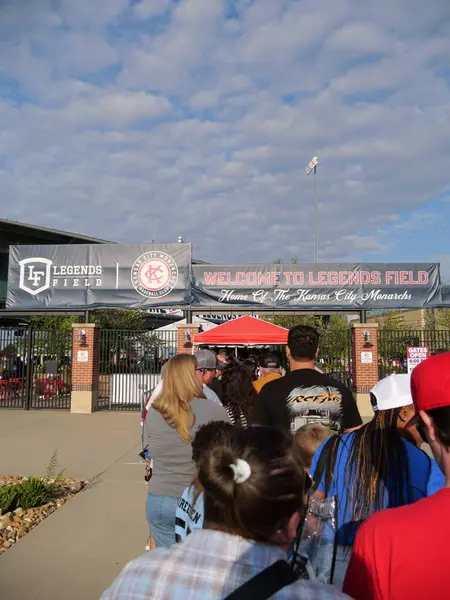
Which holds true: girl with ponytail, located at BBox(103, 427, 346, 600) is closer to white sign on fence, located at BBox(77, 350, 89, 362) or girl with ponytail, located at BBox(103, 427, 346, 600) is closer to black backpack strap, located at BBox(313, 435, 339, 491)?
black backpack strap, located at BBox(313, 435, 339, 491)

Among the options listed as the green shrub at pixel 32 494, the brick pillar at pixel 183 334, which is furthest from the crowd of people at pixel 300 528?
the brick pillar at pixel 183 334

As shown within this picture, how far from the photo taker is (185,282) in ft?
47.5

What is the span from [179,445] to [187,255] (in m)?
11.8

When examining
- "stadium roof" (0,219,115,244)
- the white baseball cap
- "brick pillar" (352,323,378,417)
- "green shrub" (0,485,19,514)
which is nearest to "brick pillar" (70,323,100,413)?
"brick pillar" (352,323,378,417)

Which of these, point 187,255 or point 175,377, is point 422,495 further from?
point 187,255

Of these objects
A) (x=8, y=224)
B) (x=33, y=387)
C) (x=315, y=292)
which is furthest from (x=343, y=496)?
(x=8, y=224)

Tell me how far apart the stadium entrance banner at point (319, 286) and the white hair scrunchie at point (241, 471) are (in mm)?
13140

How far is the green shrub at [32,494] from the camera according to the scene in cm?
560

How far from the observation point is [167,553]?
1247mm

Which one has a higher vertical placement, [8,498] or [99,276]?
[99,276]

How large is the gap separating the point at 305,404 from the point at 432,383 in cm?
182

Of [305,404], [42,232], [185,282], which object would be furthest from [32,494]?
[42,232]

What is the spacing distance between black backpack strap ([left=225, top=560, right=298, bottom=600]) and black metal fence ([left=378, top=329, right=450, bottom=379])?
1309cm

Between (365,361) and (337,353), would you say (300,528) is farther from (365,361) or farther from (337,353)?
(337,353)
